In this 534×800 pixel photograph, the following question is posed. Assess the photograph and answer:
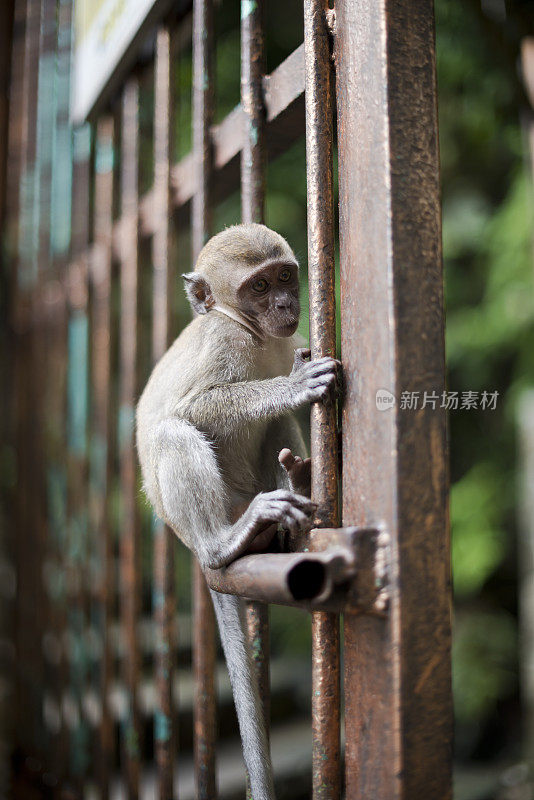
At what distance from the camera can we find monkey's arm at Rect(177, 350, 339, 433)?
3.18 ft

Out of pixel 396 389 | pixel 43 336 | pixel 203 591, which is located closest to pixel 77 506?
pixel 43 336

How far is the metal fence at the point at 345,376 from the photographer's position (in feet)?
2.77

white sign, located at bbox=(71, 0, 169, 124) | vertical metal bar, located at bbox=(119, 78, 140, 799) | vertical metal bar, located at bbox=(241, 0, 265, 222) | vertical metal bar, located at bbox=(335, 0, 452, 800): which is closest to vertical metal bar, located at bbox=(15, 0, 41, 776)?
white sign, located at bbox=(71, 0, 169, 124)

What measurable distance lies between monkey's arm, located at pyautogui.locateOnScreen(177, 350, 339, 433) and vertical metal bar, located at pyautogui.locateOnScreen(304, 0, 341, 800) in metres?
0.03

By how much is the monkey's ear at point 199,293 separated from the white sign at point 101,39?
28.8 inches

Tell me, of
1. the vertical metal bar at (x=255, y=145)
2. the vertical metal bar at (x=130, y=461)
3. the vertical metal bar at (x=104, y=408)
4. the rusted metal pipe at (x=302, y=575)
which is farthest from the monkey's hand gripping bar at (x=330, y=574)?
the vertical metal bar at (x=104, y=408)

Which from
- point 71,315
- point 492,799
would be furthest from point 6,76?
point 492,799

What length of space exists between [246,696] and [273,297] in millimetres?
750

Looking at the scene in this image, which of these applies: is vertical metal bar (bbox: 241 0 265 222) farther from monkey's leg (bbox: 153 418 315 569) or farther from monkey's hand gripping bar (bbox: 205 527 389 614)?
monkey's hand gripping bar (bbox: 205 527 389 614)

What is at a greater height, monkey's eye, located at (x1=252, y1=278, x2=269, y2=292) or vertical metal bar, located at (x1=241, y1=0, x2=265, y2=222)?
vertical metal bar, located at (x1=241, y1=0, x2=265, y2=222)

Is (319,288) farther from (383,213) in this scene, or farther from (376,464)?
(376,464)

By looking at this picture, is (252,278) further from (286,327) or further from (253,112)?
(253,112)

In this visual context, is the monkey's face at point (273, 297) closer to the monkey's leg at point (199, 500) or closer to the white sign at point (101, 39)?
the monkey's leg at point (199, 500)

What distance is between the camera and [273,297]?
1.35 metres
